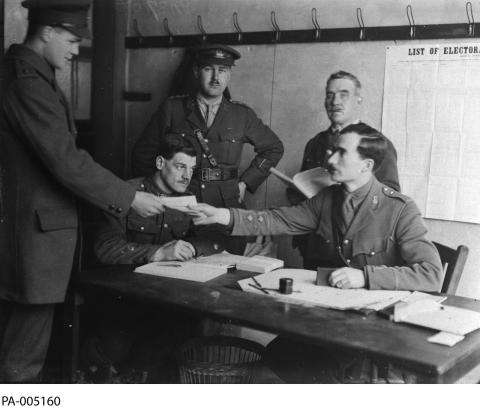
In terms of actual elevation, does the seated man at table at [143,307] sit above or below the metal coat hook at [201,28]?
below

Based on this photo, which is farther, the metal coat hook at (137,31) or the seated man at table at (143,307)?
the metal coat hook at (137,31)

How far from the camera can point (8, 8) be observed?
277 cm

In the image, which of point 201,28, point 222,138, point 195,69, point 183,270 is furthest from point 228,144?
point 183,270

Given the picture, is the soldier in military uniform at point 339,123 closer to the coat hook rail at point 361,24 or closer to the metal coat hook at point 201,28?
the coat hook rail at point 361,24

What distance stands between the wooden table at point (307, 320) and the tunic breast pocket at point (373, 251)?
32cm

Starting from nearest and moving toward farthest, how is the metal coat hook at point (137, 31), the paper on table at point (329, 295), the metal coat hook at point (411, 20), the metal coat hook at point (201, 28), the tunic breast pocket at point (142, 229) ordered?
the paper on table at point (329, 295) → the tunic breast pocket at point (142, 229) → the metal coat hook at point (411, 20) → the metal coat hook at point (201, 28) → the metal coat hook at point (137, 31)

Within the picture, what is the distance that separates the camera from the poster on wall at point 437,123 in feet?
8.64

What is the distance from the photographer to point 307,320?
163 cm

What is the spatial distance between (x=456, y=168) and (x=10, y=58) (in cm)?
185

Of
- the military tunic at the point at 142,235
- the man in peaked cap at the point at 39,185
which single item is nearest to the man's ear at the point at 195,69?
the military tunic at the point at 142,235

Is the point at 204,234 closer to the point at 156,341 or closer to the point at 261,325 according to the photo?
the point at 156,341

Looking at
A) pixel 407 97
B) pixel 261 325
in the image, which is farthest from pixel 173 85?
pixel 261 325

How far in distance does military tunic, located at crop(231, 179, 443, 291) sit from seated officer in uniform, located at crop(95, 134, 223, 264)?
349 millimetres

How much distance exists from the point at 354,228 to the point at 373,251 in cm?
11
